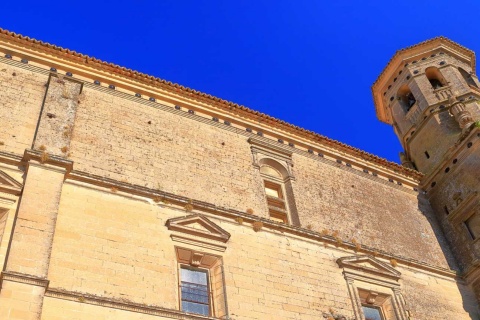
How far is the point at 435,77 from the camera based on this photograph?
2175cm

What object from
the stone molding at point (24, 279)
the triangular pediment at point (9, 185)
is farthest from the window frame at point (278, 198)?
the stone molding at point (24, 279)

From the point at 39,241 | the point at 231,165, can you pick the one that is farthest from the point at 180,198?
the point at 39,241

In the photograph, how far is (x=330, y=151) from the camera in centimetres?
1662

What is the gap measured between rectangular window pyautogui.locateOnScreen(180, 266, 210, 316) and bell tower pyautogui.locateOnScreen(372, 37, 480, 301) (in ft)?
24.9

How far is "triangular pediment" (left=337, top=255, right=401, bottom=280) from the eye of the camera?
13.0 meters

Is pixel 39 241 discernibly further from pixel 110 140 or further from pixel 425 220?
pixel 425 220

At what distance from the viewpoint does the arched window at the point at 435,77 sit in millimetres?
21156

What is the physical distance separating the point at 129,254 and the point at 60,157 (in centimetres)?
231

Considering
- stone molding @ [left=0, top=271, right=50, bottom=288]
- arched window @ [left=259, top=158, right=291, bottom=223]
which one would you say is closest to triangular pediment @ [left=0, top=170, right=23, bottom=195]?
stone molding @ [left=0, top=271, right=50, bottom=288]

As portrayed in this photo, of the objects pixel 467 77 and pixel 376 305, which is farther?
pixel 467 77

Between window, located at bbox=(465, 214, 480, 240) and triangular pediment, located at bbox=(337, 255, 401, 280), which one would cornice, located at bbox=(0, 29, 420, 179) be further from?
triangular pediment, located at bbox=(337, 255, 401, 280)

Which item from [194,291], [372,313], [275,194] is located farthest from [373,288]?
[194,291]

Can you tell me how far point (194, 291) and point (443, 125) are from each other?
11628mm

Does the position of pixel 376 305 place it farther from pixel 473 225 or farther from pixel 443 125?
pixel 443 125
